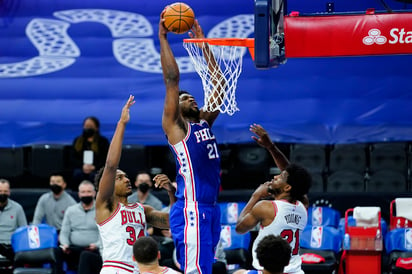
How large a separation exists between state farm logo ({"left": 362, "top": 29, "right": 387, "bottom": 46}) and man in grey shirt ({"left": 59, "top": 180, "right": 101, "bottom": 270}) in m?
5.02

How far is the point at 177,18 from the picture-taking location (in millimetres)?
8289

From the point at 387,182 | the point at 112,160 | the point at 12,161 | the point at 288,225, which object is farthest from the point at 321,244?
the point at 12,161

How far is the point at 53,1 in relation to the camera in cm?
1538

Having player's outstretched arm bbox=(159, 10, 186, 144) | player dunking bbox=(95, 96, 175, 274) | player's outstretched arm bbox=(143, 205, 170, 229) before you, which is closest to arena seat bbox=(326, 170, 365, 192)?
player's outstretched arm bbox=(143, 205, 170, 229)

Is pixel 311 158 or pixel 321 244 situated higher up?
pixel 311 158

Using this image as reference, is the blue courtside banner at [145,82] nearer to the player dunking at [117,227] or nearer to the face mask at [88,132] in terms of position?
the face mask at [88,132]

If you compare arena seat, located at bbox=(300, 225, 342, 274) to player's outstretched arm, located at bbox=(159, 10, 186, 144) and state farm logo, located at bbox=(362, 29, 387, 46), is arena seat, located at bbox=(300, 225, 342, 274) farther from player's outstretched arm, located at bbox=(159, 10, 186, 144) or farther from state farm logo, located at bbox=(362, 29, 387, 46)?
player's outstretched arm, located at bbox=(159, 10, 186, 144)

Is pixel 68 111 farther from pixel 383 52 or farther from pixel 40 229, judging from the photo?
pixel 383 52

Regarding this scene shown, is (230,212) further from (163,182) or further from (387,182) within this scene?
(163,182)

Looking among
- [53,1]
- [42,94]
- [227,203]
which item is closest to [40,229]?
[227,203]

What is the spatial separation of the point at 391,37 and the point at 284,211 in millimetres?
1839

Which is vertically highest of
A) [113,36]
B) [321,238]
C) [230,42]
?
[113,36]

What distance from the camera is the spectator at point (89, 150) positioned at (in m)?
13.5

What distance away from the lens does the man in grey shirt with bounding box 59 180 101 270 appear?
12.2m
